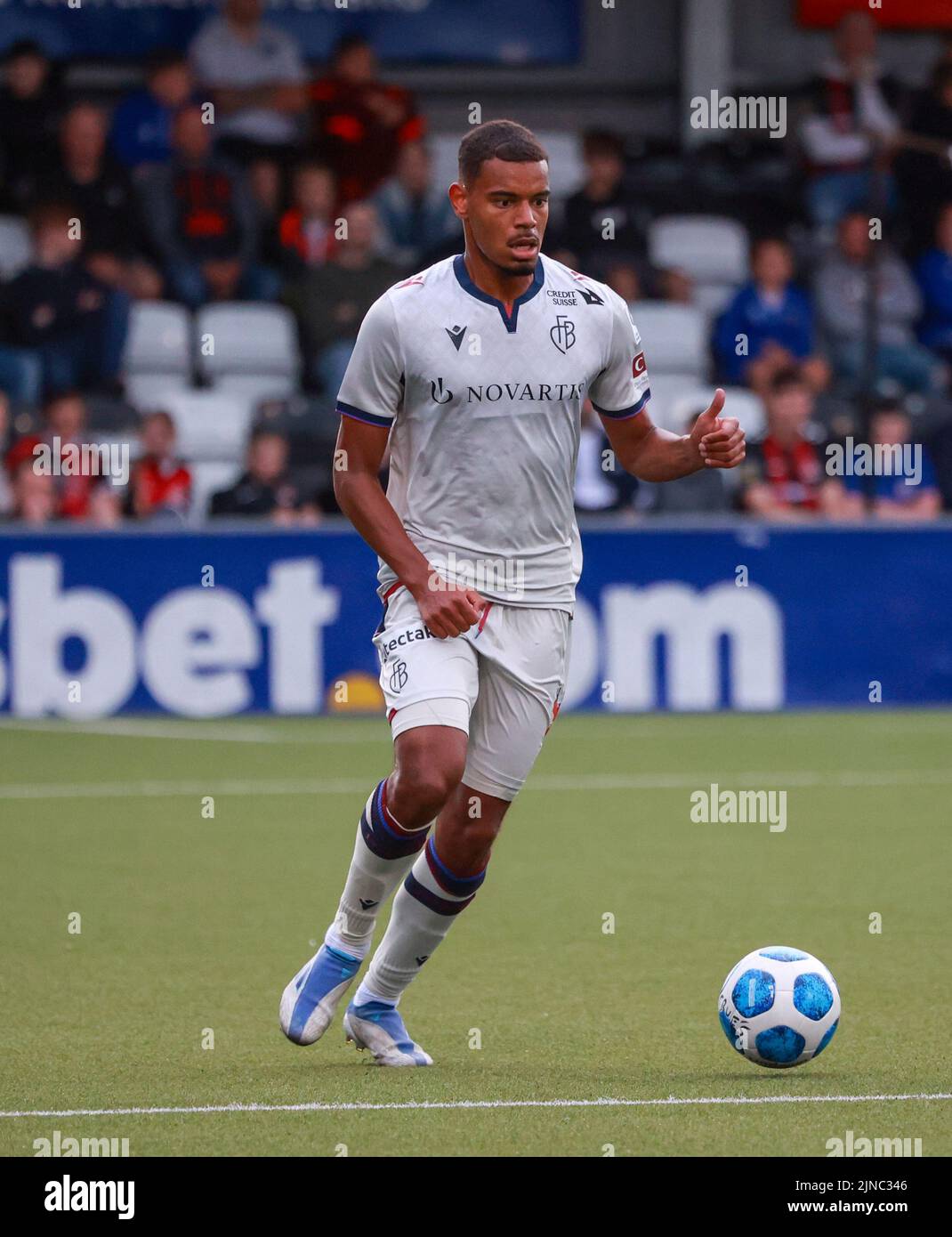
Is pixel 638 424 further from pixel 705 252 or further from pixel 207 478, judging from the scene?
pixel 705 252

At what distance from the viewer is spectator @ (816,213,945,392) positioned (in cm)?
1739

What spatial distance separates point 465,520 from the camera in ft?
18.6

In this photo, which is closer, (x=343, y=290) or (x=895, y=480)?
(x=895, y=480)

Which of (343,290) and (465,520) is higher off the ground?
(343,290)

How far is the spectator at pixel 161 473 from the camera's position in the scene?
1416cm

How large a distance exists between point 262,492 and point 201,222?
3733 mm

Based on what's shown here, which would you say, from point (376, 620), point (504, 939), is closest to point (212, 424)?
point (376, 620)

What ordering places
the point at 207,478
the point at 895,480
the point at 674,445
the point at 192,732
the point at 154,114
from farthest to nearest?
the point at 154,114, the point at 207,478, the point at 895,480, the point at 192,732, the point at 674,445

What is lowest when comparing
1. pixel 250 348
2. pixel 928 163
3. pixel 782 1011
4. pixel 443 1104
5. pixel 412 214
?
pixel 443 1104

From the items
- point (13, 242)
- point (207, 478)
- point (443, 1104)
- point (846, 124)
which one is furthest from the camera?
point (846, 124)

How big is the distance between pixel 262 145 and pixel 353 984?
1221 cm

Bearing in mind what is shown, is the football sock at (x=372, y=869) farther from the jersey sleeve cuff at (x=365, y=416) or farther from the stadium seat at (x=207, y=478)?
the stadium seat at (x=207, y=478)

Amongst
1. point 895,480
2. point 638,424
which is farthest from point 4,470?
point 638,424

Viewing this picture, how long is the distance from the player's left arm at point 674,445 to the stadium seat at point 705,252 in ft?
41.8
